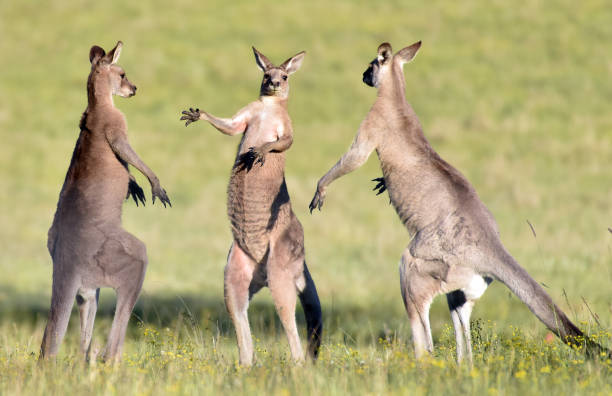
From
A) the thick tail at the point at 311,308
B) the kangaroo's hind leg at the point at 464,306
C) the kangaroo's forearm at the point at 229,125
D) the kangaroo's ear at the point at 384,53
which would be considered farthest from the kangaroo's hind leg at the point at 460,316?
the kangaroo's forearm at the point at 229,125

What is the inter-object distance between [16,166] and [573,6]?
66.0ft

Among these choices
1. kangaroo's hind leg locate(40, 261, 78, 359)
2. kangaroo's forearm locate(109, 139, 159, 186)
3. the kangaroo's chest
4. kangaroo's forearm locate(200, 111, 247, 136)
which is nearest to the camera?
kangaroo's hind leg locate(40, 261, 78, 359)

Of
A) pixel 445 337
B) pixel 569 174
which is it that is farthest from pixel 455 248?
pixel 569 174

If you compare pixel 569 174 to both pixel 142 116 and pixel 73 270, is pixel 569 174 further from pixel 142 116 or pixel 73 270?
pixel 73 270

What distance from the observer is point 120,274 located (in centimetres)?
595

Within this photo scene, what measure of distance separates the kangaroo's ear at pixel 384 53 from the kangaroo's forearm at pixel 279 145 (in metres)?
0.98

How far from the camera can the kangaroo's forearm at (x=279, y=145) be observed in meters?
6.60

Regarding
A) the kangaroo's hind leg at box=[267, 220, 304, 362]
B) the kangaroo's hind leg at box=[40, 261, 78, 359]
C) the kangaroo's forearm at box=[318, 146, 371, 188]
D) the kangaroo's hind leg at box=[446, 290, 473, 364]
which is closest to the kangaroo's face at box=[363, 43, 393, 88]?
the kangaroo's forearm at box=[318, 146, 371, 188]

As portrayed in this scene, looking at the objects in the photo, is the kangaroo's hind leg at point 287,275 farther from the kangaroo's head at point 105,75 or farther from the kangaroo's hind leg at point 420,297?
the kangaroo's head at point 105,75

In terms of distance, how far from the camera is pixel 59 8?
32.1m

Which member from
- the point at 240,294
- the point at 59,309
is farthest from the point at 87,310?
the point at 240,294

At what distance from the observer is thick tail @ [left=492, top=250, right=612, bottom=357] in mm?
5477

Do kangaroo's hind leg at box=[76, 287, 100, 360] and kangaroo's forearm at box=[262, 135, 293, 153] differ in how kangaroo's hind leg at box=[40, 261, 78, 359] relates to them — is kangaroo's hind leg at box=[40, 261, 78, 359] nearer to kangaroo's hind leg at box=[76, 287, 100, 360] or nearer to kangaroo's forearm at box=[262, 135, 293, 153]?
kangaroo's hind leg at box=[76, 287, 100, 360]

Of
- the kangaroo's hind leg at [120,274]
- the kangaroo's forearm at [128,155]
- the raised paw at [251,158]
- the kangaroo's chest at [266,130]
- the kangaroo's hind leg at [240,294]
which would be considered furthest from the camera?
the kangaroo's chest at [266,130]
